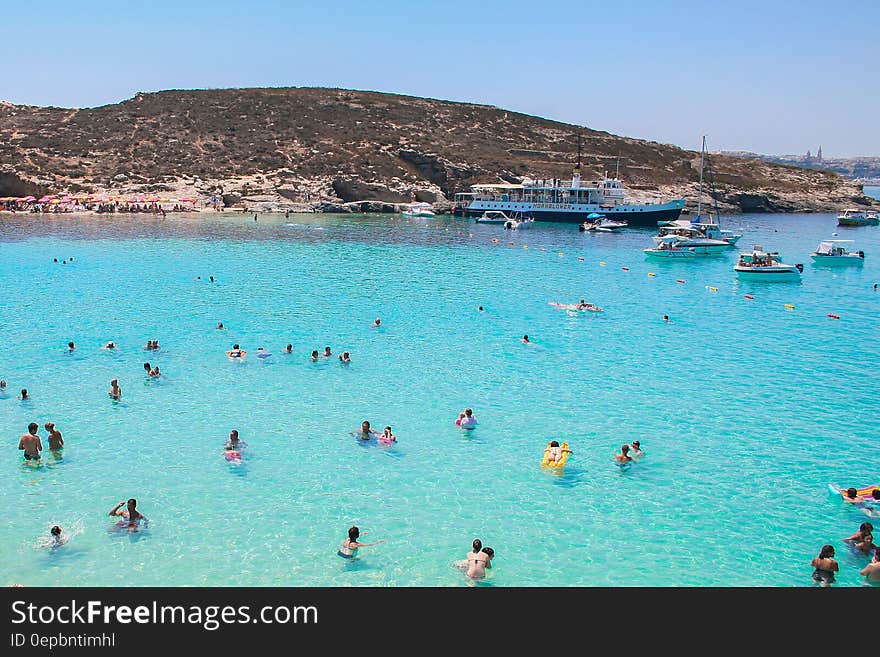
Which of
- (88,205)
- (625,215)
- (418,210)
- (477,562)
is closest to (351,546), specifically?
(477,562)

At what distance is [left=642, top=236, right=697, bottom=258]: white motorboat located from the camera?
2087 inches

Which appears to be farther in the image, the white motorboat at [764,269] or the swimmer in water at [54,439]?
the white motorboat at [764,269]

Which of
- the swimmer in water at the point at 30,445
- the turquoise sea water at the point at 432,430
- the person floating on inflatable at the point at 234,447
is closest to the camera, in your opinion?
the turquoise sea water at the point at 432,430

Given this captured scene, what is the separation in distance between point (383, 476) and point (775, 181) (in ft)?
426

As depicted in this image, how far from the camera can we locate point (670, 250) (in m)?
53.4

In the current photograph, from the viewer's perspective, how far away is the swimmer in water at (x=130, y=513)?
505 inches

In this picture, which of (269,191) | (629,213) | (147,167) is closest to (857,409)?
(629,213)

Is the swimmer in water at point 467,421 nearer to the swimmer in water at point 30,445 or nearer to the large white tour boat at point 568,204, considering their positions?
the swimmer in water at point 30,445

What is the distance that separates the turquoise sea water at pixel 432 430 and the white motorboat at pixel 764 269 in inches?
173

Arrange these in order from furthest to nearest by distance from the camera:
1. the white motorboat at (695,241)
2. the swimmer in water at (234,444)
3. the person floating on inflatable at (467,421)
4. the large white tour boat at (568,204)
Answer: the large white tour boat at (568,204) < the white motorboat at (695,241) < the person floating on inflatable at (467,421) < the swimmer in water at (234,444)

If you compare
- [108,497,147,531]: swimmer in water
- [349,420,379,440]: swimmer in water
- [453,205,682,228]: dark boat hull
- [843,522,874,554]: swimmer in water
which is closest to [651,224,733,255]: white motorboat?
[453,205,682,228]: dark boat hull

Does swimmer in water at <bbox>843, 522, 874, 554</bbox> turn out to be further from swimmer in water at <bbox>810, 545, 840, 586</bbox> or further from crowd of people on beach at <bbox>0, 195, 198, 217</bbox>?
crowd of people on beach at <bbox>0, 195, 198, 217</bbox>

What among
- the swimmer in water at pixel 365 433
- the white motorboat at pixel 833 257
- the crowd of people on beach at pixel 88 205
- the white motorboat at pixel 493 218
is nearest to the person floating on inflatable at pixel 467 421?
the swimmer in water at pixel 365 433

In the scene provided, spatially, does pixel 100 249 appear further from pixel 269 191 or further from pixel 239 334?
pixel 269 191
